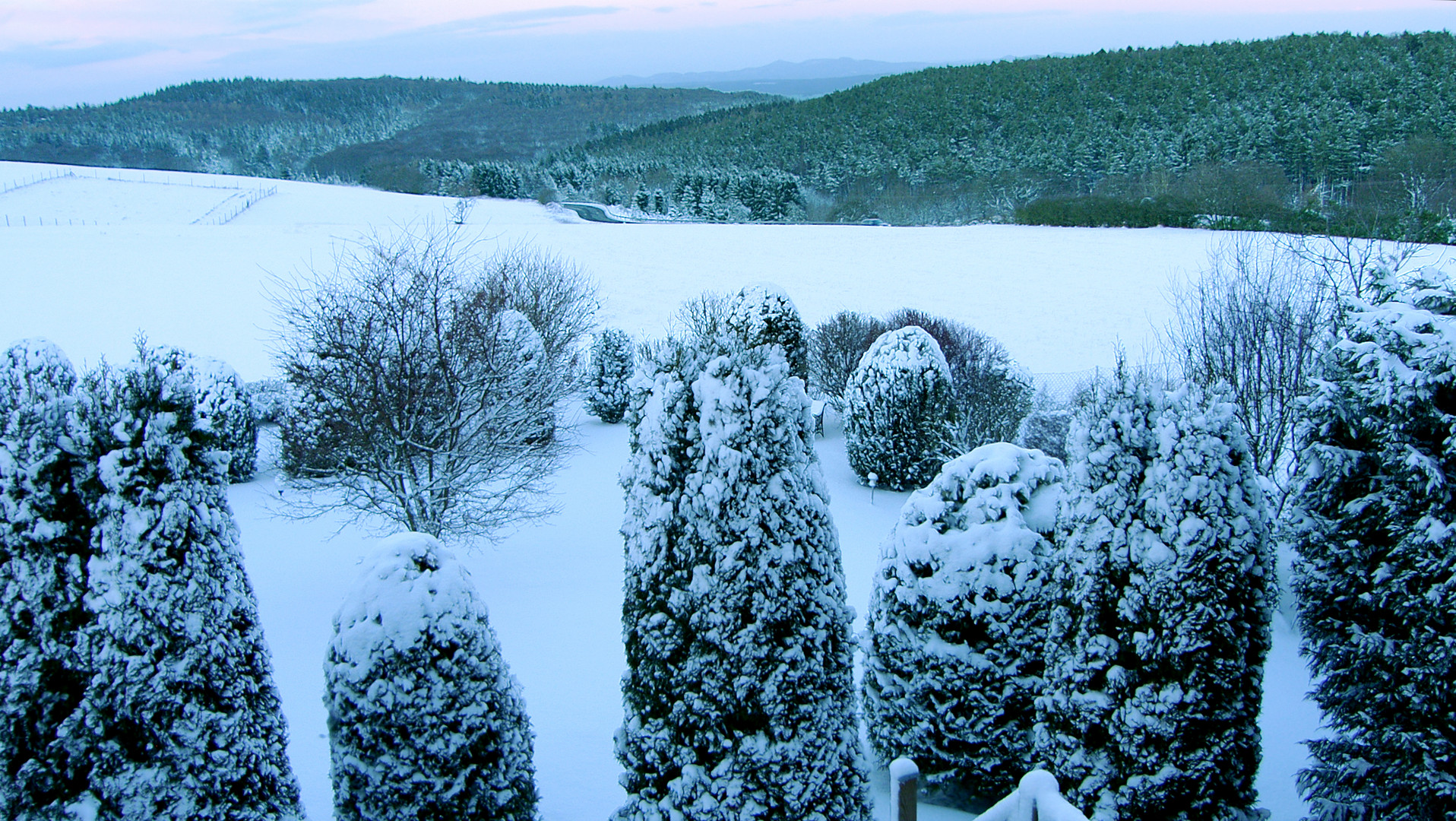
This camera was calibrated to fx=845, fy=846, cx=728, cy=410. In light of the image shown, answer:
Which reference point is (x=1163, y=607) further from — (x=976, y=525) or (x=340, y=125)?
(x=340, y=125)

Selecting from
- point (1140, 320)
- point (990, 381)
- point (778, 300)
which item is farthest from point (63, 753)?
point (1140, 320)

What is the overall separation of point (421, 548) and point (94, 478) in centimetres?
182

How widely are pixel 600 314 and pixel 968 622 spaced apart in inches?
972

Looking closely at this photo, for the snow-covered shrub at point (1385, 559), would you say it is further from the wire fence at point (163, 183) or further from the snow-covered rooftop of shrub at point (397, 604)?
the wire fence at point (163, 183)

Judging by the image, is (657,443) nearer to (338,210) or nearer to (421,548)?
(421,548)

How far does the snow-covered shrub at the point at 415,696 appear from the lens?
15.9 ft

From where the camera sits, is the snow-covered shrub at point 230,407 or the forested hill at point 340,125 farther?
the forested hill at point 340,125

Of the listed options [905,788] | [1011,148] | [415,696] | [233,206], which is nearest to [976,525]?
[905,788]

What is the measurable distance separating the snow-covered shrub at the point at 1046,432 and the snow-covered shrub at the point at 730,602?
11.3m

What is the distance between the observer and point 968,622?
602 cm

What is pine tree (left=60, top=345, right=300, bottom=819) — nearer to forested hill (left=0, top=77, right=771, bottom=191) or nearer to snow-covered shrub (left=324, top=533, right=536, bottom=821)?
snow-covered shrub (left=324, top=533, right=536, bottom=821)

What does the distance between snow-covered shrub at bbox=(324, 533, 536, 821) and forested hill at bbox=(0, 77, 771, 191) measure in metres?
83.6

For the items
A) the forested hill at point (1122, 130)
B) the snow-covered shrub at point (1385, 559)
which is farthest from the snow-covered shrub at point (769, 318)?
the forested hill at point (1122, 130)

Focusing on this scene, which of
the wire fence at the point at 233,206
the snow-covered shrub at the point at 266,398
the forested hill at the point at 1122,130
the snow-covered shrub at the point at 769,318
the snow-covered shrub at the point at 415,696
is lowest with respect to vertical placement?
the snow-covered shrub at the point at 266,398
